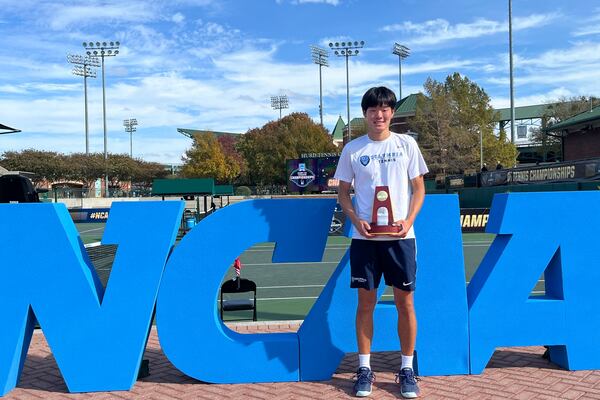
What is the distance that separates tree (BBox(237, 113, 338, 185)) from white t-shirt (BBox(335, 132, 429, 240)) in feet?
181

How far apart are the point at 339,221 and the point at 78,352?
1597 centimetres

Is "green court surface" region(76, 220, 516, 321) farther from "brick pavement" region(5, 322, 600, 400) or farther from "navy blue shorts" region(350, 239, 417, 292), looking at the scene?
"navy blue shorts" region(350, 239, 417, 292)

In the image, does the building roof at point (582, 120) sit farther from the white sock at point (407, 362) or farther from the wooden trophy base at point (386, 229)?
the wooden trophy base at point (386, 229)

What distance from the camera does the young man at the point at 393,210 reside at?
3.96 meters

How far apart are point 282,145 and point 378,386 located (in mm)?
57088

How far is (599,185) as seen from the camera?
18.3 metres

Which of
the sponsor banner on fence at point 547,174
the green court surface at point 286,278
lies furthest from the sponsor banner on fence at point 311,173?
the green court surface at point 286,278

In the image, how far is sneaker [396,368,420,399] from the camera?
4.02m

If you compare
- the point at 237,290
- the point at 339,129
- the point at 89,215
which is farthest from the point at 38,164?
the point at 339,129

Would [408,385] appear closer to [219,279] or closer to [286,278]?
[219,279]

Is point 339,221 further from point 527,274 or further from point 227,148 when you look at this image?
point 227,148

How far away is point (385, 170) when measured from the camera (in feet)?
13.0

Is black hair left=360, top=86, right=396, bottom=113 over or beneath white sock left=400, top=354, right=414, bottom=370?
over

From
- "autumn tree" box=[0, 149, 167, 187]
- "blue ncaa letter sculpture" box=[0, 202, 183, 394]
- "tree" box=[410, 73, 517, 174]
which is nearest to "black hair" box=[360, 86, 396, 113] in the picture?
"blue ncaa letter sculpture" box=[0, 202, 183, 394]
